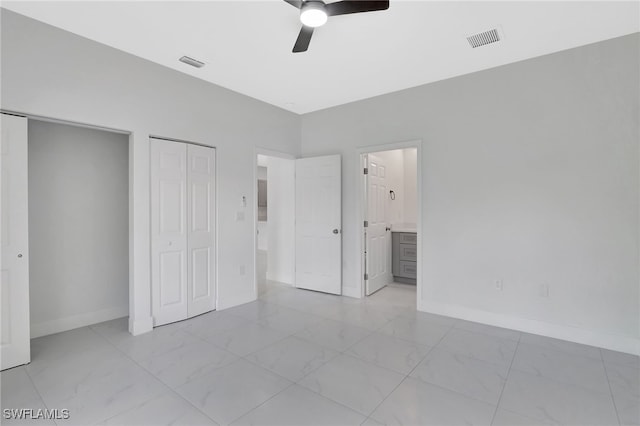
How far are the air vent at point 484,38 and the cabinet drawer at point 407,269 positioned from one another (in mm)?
3419

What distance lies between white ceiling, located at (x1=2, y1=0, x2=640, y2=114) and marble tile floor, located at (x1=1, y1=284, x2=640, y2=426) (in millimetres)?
2904

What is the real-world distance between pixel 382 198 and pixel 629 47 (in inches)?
126

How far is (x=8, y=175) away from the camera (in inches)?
98.3

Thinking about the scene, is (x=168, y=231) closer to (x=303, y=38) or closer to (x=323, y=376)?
(x=323, y=376)

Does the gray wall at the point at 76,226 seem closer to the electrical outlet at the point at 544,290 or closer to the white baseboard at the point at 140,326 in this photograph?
the white baseboard at the point at 140,326

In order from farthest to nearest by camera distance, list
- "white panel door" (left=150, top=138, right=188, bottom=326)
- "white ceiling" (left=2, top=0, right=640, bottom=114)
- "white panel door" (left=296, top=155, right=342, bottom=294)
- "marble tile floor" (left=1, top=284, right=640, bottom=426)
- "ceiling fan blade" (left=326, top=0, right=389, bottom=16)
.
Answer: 1. "white panel door" (left=296, top=155, right=342, bottom=294)
2. "white panel door" (left=150, top=138, right=188, bottom=326)
3. "white ceiling" (left=2, top=0, right=640, bottom=114)
4. "ceiling fan blade" (left=326, top=0, right=389, bottom=16)
5. "marble tile floor" (left=1, top=284, right=640, bottom=426)

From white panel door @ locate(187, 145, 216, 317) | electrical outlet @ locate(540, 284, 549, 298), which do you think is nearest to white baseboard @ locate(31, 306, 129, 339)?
white panel door @ locate(187, 145, 216, 317)

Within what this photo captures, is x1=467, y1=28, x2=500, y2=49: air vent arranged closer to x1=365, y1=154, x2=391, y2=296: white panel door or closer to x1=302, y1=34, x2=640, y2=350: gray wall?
x1=302, y1=34, x2=640, y2=350: gray wall

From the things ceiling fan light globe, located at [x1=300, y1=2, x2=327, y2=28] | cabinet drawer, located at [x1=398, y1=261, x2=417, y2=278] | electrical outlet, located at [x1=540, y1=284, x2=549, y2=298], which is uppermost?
ceiling fan light globe, located at [x1=300, y1=2, x2=327, y2=28]

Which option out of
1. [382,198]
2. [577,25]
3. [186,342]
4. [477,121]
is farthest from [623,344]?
[186,342]

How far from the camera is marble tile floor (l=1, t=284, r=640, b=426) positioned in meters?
1.98

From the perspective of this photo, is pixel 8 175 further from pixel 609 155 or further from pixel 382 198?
pixel 609 155

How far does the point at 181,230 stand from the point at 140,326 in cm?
109

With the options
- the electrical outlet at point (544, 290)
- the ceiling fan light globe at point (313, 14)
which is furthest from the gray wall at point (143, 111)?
the electrical outlet at point (544, 290)
